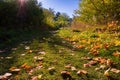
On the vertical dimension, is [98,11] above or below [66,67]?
above

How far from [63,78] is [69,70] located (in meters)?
0.57

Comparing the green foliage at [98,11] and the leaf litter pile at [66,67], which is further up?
the green foliage at [98,11]

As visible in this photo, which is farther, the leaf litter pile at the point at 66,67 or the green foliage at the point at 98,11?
the green foliage at the point at 98,11

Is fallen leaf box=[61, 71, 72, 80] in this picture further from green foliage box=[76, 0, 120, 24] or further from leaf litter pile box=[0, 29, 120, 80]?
green foliage box=[76, 0, 120, 24]

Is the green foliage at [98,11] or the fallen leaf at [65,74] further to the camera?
the green foliage at [98,11]

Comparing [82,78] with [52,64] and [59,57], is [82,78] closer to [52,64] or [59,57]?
[52,64]

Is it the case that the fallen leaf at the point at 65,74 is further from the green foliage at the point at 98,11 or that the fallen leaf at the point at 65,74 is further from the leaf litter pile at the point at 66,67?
the green foliage at the point at 98,11

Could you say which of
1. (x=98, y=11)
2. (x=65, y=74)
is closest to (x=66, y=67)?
(x=65, y=74)

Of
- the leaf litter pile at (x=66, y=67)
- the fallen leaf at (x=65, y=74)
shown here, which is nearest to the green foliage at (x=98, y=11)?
the leaf litter pile at (x=66, y=67)

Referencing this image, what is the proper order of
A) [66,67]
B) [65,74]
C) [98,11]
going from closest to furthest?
1. [65,74]
2. [66,67]
3. [98,11]

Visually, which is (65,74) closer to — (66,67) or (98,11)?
(66,67)

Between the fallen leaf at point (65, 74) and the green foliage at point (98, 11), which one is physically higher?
the green foliage at point (98, 11)

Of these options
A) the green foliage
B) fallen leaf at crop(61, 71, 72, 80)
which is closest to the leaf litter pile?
fallen leaf at crop(61, 71, 72, 80)

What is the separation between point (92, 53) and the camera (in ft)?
25.6
